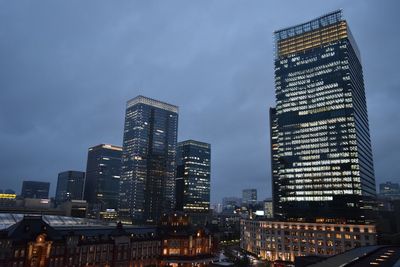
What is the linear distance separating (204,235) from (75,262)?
197 feet

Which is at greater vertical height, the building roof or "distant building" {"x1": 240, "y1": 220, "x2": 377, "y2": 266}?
the building roof

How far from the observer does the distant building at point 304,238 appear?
152250 mm

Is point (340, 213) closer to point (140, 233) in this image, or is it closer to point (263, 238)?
point (263, 238)

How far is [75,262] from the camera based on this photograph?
3935 inches

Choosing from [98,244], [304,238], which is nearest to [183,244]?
[98,244]

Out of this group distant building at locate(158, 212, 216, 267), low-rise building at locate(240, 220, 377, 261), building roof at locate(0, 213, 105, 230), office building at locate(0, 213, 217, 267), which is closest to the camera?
office building at locate(0, 213, 217, 267)

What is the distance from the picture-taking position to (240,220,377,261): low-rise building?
152 meters

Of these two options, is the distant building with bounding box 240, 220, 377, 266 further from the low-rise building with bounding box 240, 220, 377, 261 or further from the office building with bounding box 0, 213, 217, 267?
the office building with bounding box 0, 213, 217, 267

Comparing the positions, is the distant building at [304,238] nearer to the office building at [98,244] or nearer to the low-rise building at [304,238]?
the low-rise building at [304,238]

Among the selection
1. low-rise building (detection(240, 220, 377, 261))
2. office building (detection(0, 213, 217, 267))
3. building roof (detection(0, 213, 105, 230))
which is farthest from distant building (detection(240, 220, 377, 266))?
building roof (detection(0, 213, 105, 230))

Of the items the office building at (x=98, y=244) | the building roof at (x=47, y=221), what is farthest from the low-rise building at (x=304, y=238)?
the building roof at (x=47, y=221)

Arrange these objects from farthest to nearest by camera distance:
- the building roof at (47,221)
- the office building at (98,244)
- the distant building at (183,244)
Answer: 1. the distant building at (183,244)
2. the building roof at (47,221)
3. the office building at (98,244)

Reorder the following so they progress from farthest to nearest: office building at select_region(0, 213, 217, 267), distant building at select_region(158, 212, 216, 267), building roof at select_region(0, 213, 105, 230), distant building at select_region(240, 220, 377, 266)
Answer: distant building at select_region(240, 220, 377, 266), distant building at select_region(158, 212, 216, 267), building roof at select_region(0, 213, 105, 230), office building at select_region(0, 213, 217, 267)

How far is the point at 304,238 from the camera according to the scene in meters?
166
